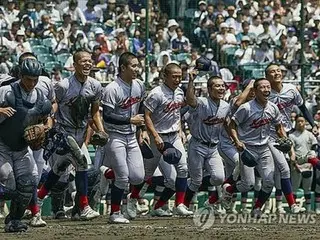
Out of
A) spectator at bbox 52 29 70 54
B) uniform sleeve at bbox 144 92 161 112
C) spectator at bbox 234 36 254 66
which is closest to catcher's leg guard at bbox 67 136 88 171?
uniform sleeve at bbox 144 92 161 112

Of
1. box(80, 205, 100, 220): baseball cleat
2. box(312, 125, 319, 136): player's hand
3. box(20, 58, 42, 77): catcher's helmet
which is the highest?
box(20, 58, 42, 77): catcher's helmet

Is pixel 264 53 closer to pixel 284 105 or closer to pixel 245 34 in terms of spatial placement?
pixel 245 34

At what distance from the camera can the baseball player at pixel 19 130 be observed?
39.4 ft

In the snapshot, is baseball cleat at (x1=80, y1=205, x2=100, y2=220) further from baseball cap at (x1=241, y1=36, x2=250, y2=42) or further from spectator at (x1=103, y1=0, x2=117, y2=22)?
spectator at (x1=103, y1=0, x2=117, y2=22)

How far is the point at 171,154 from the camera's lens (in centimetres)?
1429

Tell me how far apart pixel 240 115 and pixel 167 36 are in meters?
8.58

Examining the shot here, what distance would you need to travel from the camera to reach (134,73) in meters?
14.0

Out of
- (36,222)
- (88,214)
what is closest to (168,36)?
(88,214)

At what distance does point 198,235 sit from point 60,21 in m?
12.3

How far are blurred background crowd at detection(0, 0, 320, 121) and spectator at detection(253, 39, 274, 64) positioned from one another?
0.02m

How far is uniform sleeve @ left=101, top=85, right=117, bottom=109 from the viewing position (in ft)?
45.4

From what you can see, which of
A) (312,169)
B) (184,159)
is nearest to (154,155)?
(184,159)

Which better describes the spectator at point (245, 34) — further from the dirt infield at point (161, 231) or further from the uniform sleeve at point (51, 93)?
the uniform sleeve at point (51, 93)

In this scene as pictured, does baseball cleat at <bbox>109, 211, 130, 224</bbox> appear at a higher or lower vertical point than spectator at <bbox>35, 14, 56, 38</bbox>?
lower
